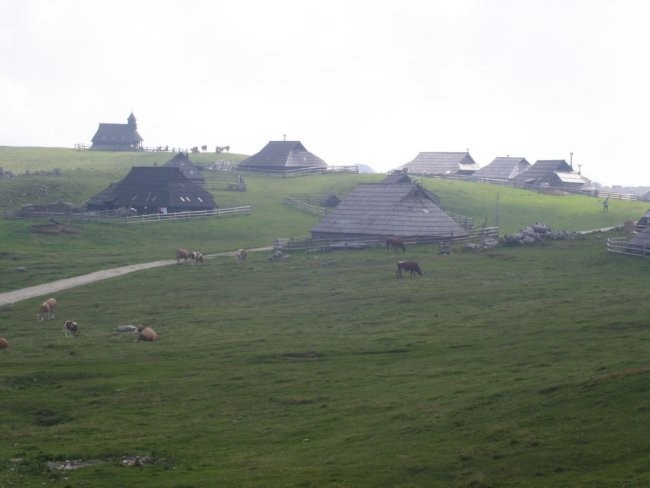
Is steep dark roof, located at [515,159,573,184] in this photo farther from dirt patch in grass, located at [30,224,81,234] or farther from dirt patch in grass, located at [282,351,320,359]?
dirt patch in grass, located at [282,351,320,359]

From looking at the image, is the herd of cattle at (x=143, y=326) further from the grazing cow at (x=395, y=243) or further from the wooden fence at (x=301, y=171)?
the wooden fence at (x=301, y=171)

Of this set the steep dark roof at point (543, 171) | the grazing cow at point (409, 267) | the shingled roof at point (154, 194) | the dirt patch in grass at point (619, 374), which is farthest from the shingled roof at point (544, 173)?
the dirt patch in grass at point (619, 374)

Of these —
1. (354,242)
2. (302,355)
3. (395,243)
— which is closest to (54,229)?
(354,242)

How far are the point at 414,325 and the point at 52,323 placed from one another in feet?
62.5

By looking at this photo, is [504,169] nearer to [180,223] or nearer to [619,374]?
[180,223]

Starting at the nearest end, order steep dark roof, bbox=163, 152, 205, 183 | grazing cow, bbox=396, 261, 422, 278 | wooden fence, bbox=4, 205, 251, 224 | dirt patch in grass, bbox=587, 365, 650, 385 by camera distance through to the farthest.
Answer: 1. dirt patch in grass, bbox=587, 365, 650, 385
2. grazing cow, bbox=396, 261, 422, 278
3. wooden fence, bbox=4, 205, 251, 224
4. steep dark roof, bbox=163, 152, 205, 183

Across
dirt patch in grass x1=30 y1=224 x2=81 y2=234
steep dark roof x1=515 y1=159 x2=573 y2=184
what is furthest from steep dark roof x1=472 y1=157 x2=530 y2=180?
dirt patch in grass x1=30 y1=224 x2=81 y2=234

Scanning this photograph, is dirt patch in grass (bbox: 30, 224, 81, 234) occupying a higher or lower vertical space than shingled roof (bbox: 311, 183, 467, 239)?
lower

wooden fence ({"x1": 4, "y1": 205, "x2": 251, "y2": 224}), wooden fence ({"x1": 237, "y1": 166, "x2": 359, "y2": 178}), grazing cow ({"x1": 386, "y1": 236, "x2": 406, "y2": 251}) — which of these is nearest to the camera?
grazing cow ({"x1": 386, "y1": 236, "x2": 406, "y2": 251})

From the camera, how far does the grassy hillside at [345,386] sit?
26719mm

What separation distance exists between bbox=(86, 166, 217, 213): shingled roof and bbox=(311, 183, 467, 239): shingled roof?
22096 mm

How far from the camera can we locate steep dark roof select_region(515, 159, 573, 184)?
522 ft

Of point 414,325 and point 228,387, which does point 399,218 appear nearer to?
point 414,325

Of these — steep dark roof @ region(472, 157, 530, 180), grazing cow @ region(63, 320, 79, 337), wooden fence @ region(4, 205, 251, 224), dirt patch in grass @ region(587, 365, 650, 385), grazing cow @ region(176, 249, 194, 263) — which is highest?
steep dark roof @ region(472, 157, 530, 180)
